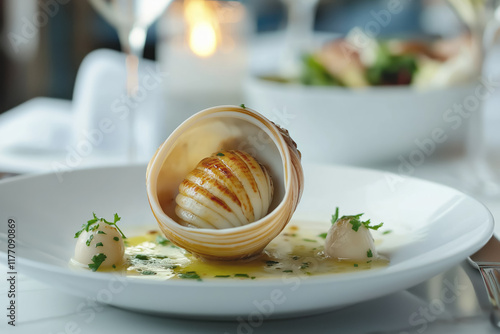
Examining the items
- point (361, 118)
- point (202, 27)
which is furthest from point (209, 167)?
point (202, 27)

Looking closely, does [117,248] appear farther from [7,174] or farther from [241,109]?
[7,174]

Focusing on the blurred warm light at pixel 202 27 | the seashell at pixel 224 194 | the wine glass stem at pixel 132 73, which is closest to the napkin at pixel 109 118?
the blurred warm light at pixel 202 27

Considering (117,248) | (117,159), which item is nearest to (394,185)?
(117,248)

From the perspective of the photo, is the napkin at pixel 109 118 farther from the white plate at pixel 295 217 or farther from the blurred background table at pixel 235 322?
the white plate at pixel 295 217

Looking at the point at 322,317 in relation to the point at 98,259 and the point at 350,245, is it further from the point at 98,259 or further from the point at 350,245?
the point at 98,259

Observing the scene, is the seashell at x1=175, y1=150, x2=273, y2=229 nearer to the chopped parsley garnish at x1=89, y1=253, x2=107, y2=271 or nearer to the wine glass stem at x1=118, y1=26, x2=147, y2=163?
the chopped parsley garnish at x1=89, y1=253, x2=107, y2=271
